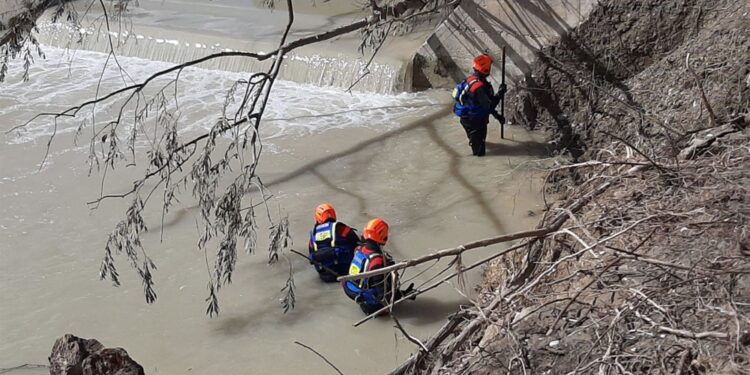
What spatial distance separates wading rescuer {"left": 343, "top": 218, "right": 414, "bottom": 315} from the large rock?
2055 mm

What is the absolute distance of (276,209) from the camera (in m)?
9.29

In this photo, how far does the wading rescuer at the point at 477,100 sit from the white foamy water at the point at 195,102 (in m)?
1.50

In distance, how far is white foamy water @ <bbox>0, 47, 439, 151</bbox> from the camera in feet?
38.0

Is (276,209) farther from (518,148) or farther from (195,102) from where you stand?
(195,102)

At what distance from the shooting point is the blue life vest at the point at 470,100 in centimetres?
→ 984

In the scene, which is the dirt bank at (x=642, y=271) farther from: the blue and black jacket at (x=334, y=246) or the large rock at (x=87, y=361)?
the large rock at (x=87, y=361)

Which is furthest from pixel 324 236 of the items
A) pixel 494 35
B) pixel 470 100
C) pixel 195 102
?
pixel 195 102

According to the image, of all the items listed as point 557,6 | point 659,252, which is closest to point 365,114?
point 557,6

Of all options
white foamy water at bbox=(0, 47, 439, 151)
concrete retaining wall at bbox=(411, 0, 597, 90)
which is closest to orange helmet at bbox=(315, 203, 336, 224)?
white foamy water at bbox=(0, 47, 439, 151)

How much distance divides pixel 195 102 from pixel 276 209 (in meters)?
3.77

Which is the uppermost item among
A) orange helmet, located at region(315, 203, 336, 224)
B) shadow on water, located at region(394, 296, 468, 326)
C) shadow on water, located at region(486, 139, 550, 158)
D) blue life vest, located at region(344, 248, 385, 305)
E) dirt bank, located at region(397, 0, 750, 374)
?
dirt bank, located at region(397, 0, 750, 374)

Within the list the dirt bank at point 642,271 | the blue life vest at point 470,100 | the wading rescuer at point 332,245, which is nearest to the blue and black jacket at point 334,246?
the wading rescuer at point 332,245

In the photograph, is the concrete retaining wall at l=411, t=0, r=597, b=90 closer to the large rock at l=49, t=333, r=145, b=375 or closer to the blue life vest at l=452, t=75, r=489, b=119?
the blue life vest at l=452, t=75, r=489, b=119

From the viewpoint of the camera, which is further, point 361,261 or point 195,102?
point 195,102
